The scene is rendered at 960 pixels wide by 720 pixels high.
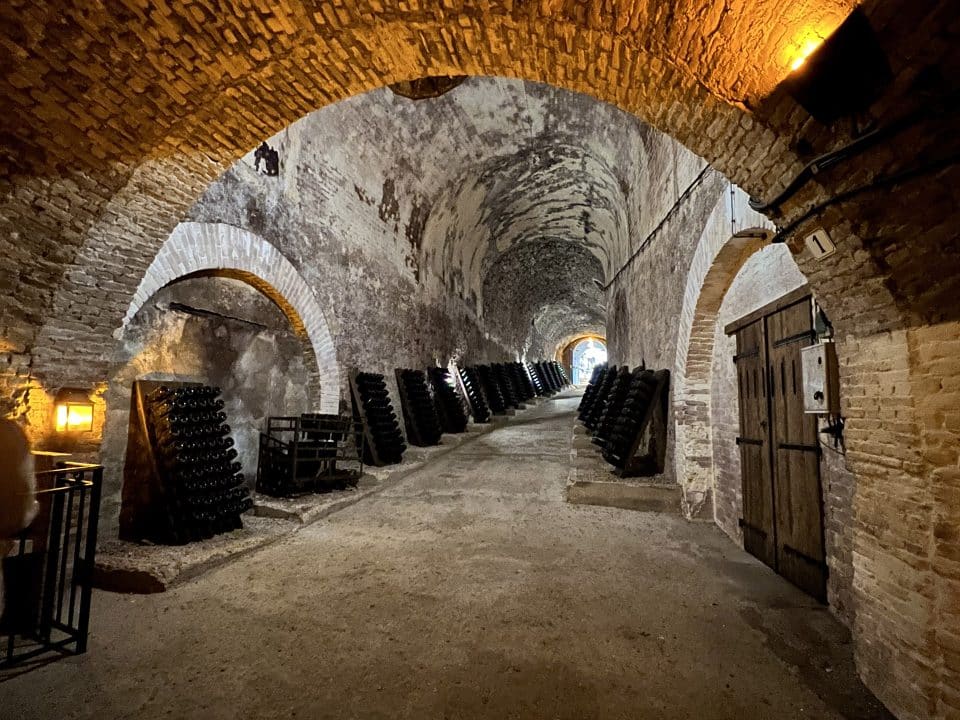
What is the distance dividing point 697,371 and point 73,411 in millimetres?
6090

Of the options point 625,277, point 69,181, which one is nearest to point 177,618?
point 69,181

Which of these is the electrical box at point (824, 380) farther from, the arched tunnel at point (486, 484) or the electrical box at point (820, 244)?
the electrical box at point (820, 244)

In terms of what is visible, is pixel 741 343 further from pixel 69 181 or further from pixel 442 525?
pixel 69 181

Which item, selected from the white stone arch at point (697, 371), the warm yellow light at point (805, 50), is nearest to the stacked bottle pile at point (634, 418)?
the white stone arch at point (697, 371)

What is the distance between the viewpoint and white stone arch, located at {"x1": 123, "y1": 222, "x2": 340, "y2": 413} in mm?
4199

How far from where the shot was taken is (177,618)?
2.95 metres

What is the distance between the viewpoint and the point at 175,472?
4082mm

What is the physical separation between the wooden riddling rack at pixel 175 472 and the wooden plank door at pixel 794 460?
16.2ft

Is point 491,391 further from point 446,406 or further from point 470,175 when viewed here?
point 470,175

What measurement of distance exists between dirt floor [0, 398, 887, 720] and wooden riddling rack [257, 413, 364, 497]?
1.28 meters

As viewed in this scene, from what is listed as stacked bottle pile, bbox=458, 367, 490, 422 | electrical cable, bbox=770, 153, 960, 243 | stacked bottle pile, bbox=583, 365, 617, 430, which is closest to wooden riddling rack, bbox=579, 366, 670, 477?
stacked bottle pile, bbox=583, 365, 617, 430

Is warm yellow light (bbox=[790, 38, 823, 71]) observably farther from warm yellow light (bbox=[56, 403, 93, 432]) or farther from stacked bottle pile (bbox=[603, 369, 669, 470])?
warm yellow light (bbox=[56, 403, 93, 432])

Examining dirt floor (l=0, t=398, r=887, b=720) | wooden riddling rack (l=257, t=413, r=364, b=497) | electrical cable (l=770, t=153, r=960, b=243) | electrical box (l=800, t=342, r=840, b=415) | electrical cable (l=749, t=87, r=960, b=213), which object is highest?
electrical cable (l=749, t=87, r=960, b=213)

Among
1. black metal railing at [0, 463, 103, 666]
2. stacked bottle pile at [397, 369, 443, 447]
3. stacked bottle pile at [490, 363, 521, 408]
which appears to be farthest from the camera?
stacked bottle pile at [490, 363, 521, 408]
